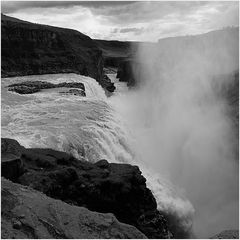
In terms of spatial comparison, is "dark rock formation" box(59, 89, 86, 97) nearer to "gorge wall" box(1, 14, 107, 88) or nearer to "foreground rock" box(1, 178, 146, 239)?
"gorge wall" box(1, 14, 107, 88)

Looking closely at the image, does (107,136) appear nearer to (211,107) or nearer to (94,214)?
(94,214)

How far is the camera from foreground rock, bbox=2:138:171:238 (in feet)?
39.4

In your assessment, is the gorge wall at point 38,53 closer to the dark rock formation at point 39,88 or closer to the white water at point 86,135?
the dark rock formation at point 39,88

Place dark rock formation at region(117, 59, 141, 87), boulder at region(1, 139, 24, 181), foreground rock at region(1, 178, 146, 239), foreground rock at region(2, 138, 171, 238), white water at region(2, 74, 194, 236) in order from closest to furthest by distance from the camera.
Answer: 1. foreground rock at region(1, 178, 146, 239)
2. boulder at region(1, 139, 24, 181)
3. foreground rock at region(2, 138, 171, 238)
4. white water at region(2, 74, 194, 236)
5. dark rock formation at region(117, 59, 141, 87)

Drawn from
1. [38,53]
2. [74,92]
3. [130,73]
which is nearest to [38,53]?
[38,53]

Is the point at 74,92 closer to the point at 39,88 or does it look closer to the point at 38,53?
the point at 39,88

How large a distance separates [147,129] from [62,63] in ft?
87.5

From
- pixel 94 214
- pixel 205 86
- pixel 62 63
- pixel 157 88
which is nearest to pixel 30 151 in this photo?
pixel 94 214

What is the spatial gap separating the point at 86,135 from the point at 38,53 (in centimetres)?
3985

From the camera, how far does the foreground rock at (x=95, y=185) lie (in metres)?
12.0

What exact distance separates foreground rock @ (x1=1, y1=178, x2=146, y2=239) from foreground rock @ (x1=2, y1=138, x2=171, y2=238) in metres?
2.68

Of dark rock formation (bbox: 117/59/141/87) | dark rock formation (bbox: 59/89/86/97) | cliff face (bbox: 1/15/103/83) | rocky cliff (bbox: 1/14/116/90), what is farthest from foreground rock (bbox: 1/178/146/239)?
dark rock formation (bbox: 117/59/141/87)

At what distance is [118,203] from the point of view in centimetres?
1315

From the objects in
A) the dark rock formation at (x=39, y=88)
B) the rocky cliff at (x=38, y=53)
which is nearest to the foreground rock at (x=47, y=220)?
the dark rock formation at (x=39, y=88)
